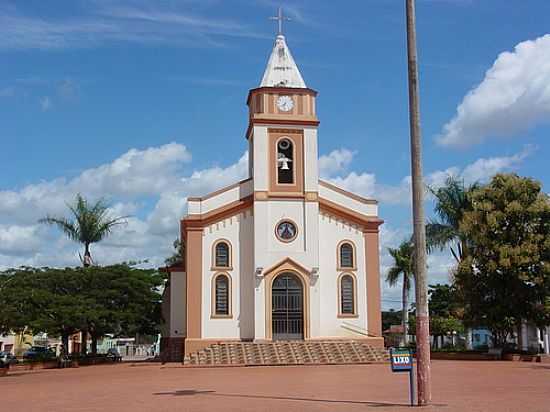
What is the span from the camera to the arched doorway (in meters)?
34.7

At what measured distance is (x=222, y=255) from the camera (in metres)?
35.4

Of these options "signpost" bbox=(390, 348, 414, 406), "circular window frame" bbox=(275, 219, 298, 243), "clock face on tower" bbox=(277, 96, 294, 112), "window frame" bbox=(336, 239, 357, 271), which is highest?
"clock face on tower" bbox=(277, 96, 294, 112)

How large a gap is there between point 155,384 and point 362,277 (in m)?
16.2

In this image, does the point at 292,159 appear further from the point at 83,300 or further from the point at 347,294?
the point at 83,300

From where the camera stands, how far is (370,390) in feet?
59.7

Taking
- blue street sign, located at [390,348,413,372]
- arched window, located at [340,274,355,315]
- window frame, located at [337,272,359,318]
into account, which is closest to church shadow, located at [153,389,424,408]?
blue street sign, located at [390,348,413,372]

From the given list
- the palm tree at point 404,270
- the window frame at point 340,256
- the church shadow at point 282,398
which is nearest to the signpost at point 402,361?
the church shadow at point 282,398

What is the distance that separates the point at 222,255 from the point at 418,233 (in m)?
21.0

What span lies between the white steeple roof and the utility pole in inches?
828

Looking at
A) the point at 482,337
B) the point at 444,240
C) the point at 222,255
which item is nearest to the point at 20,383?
the point at 222,255

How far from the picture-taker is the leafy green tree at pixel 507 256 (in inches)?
1231

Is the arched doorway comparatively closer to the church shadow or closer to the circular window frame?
the circular window frame

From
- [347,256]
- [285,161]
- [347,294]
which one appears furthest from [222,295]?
[285,161]

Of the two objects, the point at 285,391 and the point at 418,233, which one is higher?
the point at 418,233
